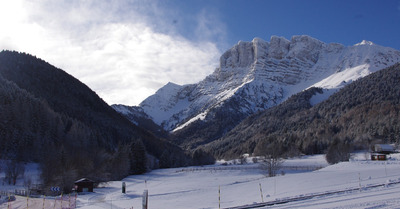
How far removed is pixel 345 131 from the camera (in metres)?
149

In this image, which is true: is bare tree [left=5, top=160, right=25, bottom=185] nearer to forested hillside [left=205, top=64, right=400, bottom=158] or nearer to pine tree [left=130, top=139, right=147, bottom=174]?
pine tree [left=130, top=139, right=147, bottom=174]

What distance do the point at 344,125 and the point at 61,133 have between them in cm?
12426

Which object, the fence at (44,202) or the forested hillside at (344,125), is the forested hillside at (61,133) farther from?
the forested hillside at (344,125)

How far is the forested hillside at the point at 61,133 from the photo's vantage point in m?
63.7

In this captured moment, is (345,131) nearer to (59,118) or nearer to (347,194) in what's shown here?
(59,118)

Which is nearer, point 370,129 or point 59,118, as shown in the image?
point 59,118

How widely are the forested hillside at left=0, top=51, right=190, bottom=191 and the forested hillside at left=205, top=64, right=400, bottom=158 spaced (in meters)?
48.9

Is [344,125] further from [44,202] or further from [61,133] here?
[44,202]

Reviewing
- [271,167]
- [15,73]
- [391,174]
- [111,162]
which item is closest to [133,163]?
[111,162]

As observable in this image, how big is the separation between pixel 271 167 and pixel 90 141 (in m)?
61.7

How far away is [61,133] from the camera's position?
307ft

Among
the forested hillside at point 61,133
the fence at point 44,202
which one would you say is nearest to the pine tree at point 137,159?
the forested hillside at point 61,133

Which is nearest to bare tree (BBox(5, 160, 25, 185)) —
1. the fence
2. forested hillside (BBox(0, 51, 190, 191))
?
forested hillside (BBox(0, 51, 190, 191))

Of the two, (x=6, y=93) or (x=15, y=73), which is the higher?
(x=15, y=73)
